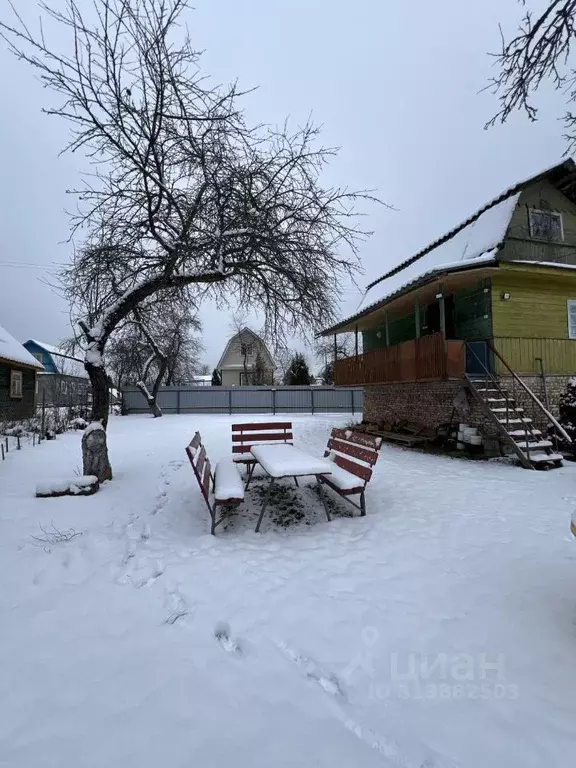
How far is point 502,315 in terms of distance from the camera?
10.9 metres

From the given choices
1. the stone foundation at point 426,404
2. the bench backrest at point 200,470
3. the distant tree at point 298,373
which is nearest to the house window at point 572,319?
the stone foundation at point 426,404

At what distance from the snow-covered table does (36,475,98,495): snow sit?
2236 millimetres

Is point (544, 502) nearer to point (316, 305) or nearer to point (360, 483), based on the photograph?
point (360, 483)

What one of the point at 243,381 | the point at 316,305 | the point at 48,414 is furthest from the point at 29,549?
the point at 243,381

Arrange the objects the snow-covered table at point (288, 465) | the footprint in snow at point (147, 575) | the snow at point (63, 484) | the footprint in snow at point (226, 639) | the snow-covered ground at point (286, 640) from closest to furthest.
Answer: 1. the snow-covered ground at point (286, 640)
2. the footprint in snow at point (226, 639)
3. the footprint in snow at point (147, 575)
4. the snow-covered table at point (288, 465)
5. the snow at point (63, 484)

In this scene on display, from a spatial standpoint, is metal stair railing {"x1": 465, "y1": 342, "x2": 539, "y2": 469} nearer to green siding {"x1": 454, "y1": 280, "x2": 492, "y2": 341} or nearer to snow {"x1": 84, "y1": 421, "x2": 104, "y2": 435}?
green siding {"x1": 454, "y1": 280, "x2": 492, "y2": 341}

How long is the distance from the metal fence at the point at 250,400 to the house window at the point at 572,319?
46.2ft

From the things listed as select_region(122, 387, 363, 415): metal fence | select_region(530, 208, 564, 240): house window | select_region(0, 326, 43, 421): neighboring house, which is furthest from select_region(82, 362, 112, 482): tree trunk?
select_region(122, 387, 363, 415): metal fence

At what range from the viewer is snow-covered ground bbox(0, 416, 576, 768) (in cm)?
178

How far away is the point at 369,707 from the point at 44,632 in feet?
6.57

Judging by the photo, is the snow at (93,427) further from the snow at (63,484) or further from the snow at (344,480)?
the snow at (344,480)

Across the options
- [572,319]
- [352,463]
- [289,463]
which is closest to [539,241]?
[572,319]

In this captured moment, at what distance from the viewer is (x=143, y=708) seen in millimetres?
1937

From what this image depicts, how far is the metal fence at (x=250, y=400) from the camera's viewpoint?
81.5 ft
